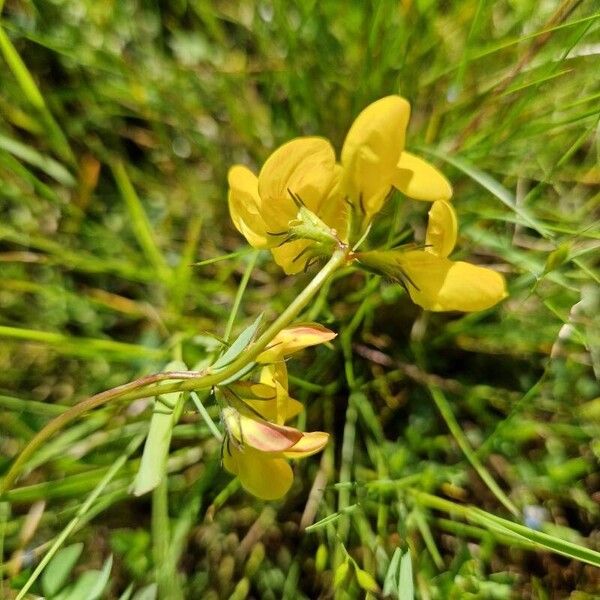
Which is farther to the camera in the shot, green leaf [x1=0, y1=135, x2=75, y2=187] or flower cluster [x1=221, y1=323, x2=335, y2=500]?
green leaf [x1=0, y1=135, x2=75, y2=187]

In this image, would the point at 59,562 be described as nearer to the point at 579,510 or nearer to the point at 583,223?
the point at 579,510

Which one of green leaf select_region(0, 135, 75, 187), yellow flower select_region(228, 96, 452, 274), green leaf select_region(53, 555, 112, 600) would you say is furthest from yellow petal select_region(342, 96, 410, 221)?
green leaf select_region(0, 135, 75, 187)

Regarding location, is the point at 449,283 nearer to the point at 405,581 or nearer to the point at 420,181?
the point at 420,181

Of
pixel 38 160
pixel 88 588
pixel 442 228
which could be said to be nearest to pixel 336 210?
pixel 442 228

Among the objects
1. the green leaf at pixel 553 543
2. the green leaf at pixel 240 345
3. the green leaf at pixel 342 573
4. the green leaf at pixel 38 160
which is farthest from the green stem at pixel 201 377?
the green leaf at pixel 38 160

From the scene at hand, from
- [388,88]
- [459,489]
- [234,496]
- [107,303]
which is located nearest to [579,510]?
[459,489]

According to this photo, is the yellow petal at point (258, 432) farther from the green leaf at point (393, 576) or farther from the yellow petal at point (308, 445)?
the green leaf at point (393, 576)

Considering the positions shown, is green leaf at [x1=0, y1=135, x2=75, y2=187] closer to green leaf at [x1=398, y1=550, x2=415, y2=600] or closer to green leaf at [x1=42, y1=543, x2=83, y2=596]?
green leaf at [x1=42, y1=543, x2=83, y2=596]
